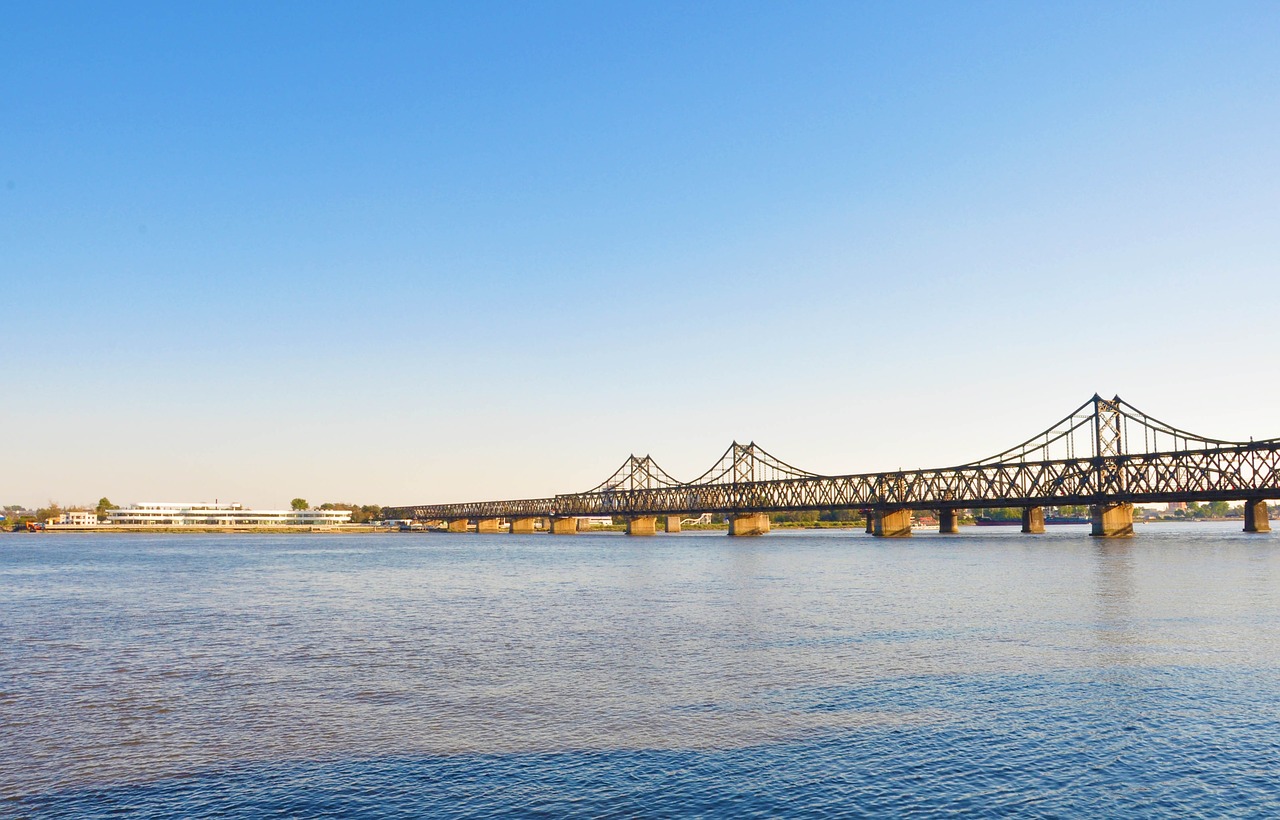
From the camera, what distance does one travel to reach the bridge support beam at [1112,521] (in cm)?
15010

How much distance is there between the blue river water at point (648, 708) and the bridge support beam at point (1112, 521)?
4228 inches

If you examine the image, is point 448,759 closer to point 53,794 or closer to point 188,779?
point 188,779

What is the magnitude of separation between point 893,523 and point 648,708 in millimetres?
164253

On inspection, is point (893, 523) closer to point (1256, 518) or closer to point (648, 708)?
point (1256, 518)

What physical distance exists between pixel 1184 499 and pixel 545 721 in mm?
140296

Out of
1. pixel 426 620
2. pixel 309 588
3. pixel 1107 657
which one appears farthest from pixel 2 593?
pixel 1107 657

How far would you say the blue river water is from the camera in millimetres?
17500

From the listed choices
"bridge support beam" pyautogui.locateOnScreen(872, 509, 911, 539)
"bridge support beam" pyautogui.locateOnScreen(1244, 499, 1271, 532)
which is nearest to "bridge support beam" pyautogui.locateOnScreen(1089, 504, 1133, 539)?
"bridge support beam" pyautogui.locateOnScreen(1244, 499, 1271, 532)

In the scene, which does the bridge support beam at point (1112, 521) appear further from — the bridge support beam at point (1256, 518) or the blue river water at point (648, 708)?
the blue river water at point (648, 708)

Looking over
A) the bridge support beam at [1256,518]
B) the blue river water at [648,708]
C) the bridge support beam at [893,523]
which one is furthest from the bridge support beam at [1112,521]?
the blue river water at [648,708]

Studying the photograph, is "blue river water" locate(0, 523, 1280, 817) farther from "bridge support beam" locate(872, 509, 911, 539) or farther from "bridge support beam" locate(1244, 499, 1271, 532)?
"bridge support beam" locate(1244, 499, 1271, 532)

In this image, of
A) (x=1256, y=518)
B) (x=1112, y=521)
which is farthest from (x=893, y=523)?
(x=1256, y=518)

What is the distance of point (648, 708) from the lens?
24203 millimetres

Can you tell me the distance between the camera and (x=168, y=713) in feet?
79.6
